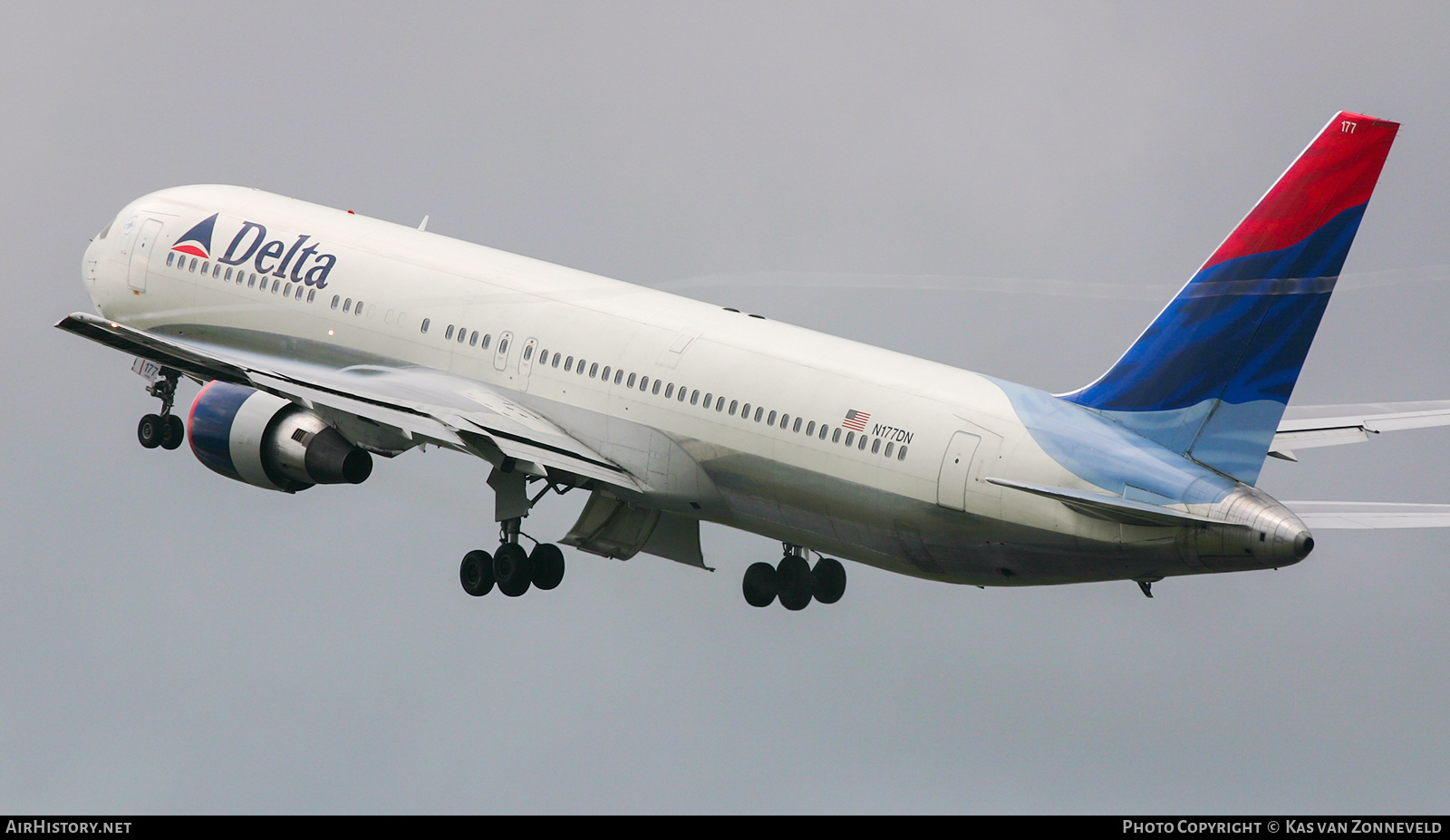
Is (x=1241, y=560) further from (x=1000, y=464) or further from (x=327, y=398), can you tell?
(x=327, y=398)

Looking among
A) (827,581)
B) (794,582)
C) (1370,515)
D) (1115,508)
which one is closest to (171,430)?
(794,582)

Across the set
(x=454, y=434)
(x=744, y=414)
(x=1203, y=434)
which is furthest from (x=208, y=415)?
(x=1203, y=434)

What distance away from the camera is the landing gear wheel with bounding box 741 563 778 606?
4391 centimetres

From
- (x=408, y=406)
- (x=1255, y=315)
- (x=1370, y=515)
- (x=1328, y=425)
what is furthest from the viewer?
(x=408, y=406)

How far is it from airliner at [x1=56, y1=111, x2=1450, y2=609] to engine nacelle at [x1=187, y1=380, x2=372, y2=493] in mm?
57

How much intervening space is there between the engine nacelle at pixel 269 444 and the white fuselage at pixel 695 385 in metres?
1.61

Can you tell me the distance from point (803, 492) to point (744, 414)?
1.77m

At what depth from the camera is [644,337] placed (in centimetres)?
4022

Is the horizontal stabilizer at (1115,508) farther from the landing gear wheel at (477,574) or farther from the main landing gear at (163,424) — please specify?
the main landing gear at (163,424)

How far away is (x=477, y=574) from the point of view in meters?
41.5

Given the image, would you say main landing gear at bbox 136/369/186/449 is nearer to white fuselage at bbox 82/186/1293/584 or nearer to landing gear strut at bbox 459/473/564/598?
white fuselage at bbox 82/186/1293/584

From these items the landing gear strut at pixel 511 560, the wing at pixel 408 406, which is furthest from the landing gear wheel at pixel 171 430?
the landing gear strut at pixel 511 560

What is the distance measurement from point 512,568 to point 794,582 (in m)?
5.68

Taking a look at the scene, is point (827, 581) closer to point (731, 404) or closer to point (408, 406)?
point (731, 404)
